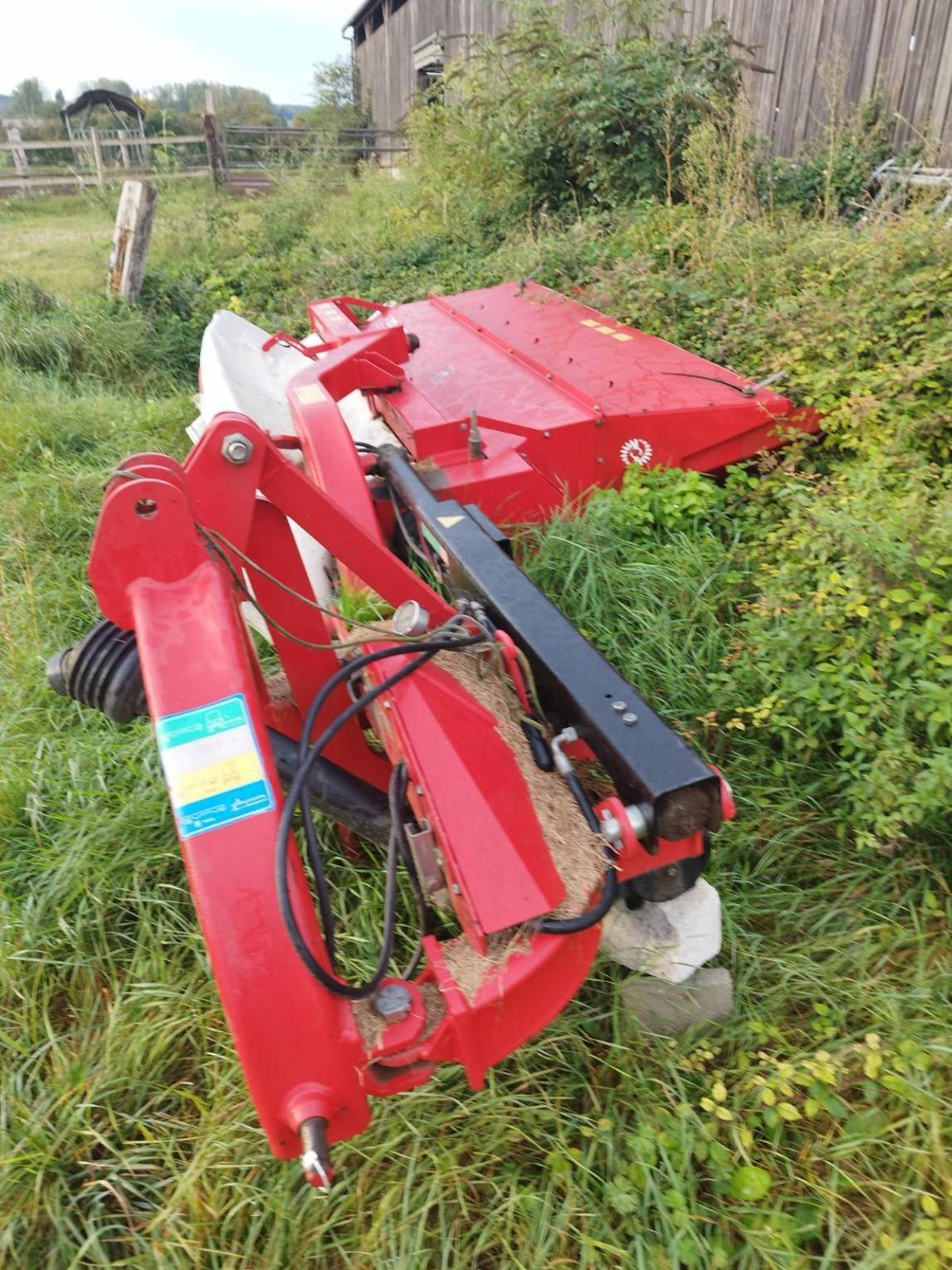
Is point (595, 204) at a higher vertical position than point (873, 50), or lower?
lower

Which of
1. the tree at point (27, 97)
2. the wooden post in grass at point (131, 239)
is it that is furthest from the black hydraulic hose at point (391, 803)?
the tree at point (27, 97)

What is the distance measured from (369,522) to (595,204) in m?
5.26

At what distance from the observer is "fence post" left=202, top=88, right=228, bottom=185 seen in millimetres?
12906

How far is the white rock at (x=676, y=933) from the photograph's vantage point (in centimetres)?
176

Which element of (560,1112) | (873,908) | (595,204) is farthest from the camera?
(595,204)

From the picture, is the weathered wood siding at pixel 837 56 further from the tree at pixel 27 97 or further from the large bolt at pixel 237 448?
the tree at pixel 27 97

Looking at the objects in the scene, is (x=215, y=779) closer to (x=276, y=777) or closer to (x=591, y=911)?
(x=276, y=777)

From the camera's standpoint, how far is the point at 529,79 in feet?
22.3

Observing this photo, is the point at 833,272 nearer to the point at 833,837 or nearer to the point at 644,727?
the point at 833,837

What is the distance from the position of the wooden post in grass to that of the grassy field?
418 centimetres

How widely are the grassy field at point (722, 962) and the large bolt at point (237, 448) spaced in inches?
43.6

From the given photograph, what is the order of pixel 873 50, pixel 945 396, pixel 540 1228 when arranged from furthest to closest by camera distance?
pixel 873 50 < pixel 945 396 < pixel 540 1228

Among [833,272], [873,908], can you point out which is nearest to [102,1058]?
[873,908]

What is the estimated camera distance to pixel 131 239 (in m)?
6.82
